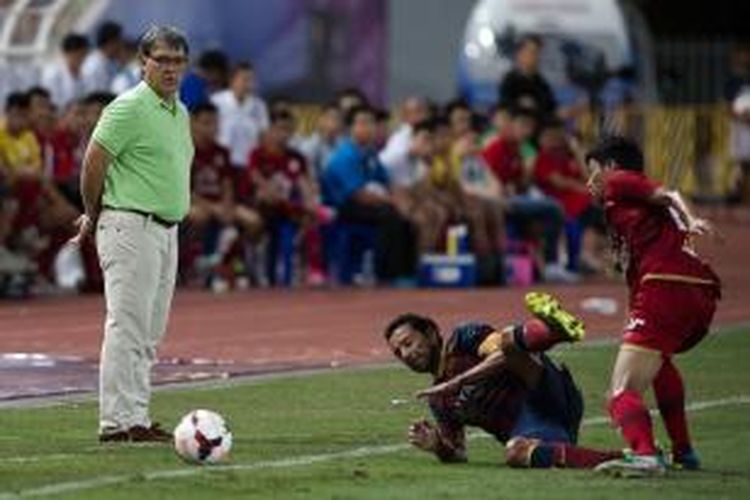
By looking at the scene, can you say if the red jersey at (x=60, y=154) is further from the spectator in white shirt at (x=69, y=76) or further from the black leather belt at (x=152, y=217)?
the black leather belt at (x=152, y=217)

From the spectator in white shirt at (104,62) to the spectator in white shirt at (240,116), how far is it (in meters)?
1.01

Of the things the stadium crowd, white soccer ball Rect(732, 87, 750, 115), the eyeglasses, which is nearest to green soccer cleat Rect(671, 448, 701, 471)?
the eyeglasses

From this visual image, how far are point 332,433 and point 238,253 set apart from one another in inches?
473

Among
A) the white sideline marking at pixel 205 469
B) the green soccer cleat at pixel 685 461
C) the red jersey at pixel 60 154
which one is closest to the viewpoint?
the white sideline marking at pixel 205 469

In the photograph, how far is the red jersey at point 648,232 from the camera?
556 inches

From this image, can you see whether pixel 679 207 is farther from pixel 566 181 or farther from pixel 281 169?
pixel 566 181

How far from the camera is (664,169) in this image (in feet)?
140

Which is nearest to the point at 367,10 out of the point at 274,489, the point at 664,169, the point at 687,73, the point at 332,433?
the point at 664,169

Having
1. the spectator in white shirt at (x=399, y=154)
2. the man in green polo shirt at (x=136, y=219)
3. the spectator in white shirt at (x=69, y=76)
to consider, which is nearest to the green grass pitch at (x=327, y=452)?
the man in green polo shirt at (x=136, y=219)

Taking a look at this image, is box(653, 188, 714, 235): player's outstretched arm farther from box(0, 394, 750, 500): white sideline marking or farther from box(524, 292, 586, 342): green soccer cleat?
box(0, 394, 750, 500): white sideline marking

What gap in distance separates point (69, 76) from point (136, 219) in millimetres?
13127

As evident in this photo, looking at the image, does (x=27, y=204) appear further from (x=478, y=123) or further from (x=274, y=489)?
(x=274, y=489)

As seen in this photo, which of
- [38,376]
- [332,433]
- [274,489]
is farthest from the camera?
[38,376]

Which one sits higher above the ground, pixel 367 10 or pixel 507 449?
pixel 367 10
